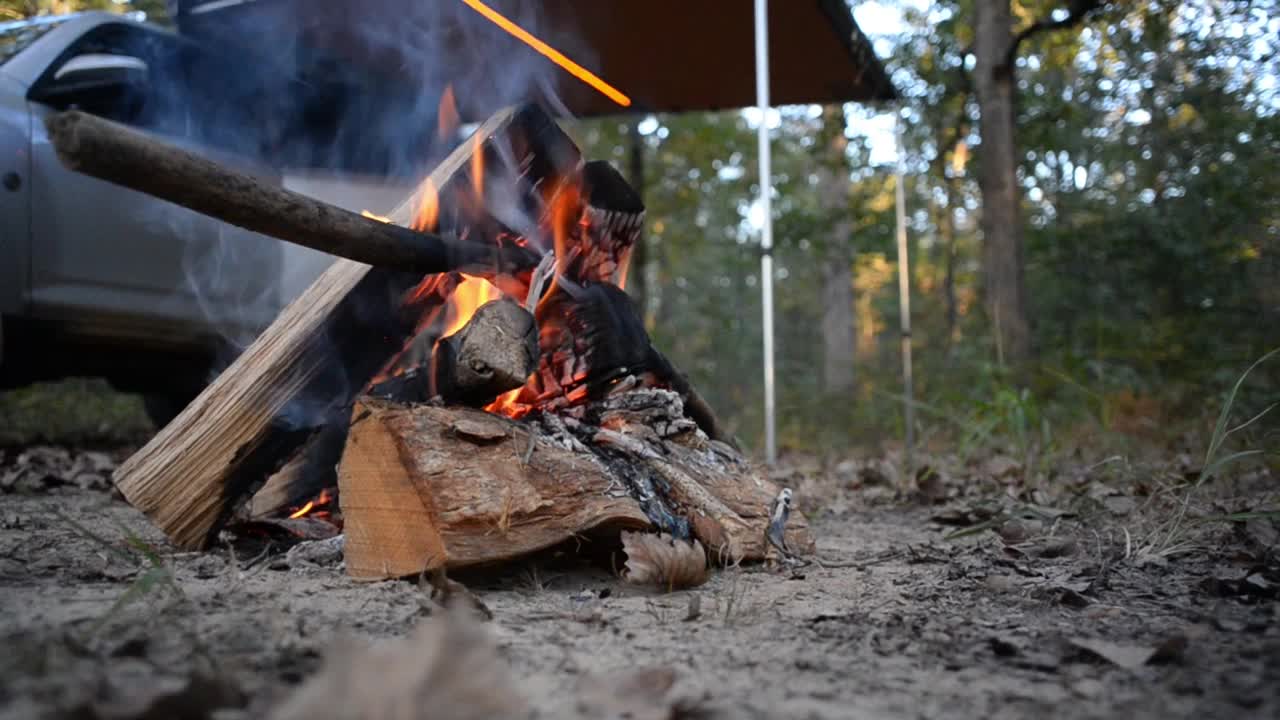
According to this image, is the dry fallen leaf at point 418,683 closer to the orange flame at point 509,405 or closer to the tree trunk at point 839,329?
the orange flame at point 509,405

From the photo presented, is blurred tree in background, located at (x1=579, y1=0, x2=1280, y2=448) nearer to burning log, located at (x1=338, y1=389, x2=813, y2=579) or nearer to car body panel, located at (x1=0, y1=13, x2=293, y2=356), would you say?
burning log, located at (x1=338, y1=389, x2=813, y2=579)

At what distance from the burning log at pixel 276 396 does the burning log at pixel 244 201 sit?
0.47 ft

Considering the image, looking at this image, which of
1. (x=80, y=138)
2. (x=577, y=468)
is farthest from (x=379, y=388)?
(x=80, y=138)

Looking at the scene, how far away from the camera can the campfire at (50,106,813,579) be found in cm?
196

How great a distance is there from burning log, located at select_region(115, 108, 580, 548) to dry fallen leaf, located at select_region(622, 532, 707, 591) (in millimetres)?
889

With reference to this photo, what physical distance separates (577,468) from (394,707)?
1242 mm

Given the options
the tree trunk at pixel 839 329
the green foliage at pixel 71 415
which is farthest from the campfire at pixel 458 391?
the tree trunk at pixel 839 329

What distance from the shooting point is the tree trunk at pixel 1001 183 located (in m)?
6.71

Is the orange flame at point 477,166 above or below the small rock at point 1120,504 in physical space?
above

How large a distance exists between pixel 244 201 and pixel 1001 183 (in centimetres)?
608

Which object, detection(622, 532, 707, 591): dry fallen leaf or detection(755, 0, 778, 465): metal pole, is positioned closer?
detection(622, 532, 707, 591): dry fallen leaf

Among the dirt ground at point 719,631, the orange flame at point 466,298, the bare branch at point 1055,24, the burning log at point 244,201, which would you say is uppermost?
the bare branch at point 1055,24

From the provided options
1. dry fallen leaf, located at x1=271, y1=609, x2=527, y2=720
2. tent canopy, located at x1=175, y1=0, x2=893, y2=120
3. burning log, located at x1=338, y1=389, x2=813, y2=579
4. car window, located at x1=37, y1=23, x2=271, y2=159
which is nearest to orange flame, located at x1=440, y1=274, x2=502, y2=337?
burning log, located at x1=338, y1=389, x2=813, y2=579

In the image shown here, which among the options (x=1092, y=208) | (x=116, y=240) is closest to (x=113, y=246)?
(x=116, y=240)
